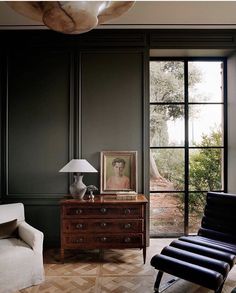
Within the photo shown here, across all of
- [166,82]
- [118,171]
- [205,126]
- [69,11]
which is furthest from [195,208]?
[69,11]

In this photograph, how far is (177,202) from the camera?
3850 millimetres

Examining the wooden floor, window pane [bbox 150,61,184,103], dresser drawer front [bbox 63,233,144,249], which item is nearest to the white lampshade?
dresser drawer front [bbox 63,233,144,249]

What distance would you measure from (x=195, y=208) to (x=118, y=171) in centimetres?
140

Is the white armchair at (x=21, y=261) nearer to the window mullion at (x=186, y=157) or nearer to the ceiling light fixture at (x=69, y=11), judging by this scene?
the ceiling light fixture at (x=69, y=11)

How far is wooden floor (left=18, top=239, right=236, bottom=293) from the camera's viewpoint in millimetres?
2439

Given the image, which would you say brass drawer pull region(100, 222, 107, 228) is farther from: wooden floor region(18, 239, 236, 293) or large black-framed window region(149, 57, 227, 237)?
large black-framed window region(149, 57, 227, 237)

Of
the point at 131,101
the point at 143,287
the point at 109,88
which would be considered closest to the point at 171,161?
the point at 131,101

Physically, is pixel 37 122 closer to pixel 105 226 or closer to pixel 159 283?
pixel 105 226

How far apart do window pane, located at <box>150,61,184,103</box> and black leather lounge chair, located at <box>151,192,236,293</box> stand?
162 cm

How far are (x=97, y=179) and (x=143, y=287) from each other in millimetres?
1463

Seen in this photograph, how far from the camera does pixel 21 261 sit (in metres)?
2.43

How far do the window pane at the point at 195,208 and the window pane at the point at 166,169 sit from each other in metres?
0.25

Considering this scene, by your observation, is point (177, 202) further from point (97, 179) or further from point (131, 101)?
point (131, 101)

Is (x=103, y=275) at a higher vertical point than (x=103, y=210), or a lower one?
lower
